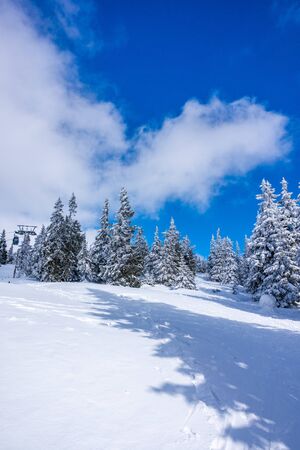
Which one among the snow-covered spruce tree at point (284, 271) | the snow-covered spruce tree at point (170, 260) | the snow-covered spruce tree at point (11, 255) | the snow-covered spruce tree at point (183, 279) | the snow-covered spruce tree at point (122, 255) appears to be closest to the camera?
the snow-covered spruce tree at point (284, 271)

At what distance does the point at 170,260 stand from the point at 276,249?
A: 2388 centimetres

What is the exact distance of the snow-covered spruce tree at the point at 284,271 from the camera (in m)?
28.8

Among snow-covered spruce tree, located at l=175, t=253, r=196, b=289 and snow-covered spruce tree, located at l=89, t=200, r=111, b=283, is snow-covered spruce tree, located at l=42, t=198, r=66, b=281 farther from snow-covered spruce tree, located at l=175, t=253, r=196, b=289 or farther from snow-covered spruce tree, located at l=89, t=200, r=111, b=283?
snow-covered spruce tree, located at l=175, t=253, r=196, b=289

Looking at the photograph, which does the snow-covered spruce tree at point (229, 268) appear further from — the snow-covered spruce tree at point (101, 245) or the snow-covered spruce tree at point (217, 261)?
the snow-covered spruce tree at point (101, 245)

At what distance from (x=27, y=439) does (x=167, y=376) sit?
316 cm

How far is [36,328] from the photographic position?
25.6 feet

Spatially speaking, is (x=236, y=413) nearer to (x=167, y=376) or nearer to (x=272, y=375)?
(x=167, y=376)

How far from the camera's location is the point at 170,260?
52031 mm

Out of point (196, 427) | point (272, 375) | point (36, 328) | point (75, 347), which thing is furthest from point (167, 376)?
point (36, 328)

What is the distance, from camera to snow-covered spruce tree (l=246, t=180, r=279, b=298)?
105 ft

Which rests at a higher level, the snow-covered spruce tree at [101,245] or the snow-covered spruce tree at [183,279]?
the snow-covered spruce tree at [101,245]

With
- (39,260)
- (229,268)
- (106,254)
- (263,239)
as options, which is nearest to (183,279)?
(106,254)

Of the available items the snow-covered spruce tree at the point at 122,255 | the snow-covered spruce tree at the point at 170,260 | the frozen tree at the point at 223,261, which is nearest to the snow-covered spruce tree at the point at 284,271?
the snow-covered spruce tree at the point at 122,255

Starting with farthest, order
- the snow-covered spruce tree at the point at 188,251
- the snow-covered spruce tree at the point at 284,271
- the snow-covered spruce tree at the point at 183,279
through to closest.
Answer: the snow-covered spruce tree at the point at 188,251
the snow-covered spruce tree at the point at 183,279
the snow-covered spruce tree at the point at 284,271
